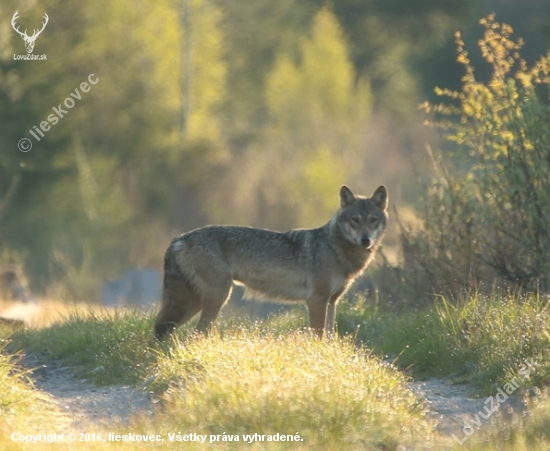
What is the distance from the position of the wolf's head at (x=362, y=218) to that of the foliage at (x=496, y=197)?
123 centimetres

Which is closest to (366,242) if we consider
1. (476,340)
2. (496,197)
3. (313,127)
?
(476,340)

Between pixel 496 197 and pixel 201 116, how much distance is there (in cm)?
2253

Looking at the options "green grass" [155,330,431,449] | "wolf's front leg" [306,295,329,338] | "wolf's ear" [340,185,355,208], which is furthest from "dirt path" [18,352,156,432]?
"wolf's ear" [340,185,355,208]

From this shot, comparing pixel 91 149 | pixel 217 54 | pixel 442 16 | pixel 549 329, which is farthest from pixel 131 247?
pixel 549 329

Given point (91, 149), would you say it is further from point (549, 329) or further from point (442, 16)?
point (549, 329)

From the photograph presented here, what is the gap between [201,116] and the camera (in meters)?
31.8

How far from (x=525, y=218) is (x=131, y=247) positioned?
2026 centimetres

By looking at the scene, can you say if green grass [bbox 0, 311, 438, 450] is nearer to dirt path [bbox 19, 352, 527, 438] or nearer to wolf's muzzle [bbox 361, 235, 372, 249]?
dirt path [bbox 19, 352, 527, 438]

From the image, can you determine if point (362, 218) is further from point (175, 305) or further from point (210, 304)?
point (175, 305)

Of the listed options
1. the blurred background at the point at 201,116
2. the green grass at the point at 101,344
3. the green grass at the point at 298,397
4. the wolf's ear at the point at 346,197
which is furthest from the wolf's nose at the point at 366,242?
the blurred background at the point at 201,116

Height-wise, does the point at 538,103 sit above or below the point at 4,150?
above

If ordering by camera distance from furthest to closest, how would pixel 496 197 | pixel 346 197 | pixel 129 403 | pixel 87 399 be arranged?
pixel 496 197, pixel 346 197, pixel 87 399, pixel 129 403

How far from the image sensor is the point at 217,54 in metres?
31.2

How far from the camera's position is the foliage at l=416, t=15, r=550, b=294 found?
9.70 m
